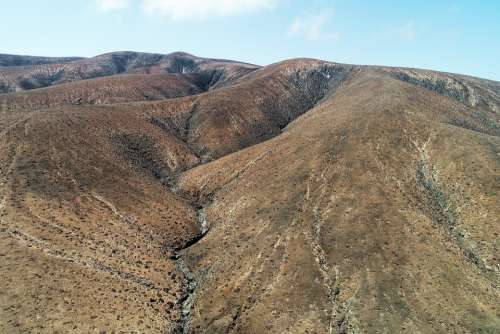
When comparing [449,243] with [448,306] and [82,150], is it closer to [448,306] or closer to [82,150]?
[448,306]

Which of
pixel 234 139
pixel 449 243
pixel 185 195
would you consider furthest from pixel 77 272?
pixel 234 139

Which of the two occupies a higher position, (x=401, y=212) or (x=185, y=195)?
(x=401, y=212)

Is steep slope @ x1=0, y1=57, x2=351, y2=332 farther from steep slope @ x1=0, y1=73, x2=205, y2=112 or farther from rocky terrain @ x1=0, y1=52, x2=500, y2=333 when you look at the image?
steep slope @ x1=0, y1=73, x2=205, y2=112

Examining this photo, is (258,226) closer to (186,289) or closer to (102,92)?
(186,289)

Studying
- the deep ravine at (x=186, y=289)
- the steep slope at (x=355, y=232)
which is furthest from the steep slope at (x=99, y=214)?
the steep slope at (x=355, y=232)

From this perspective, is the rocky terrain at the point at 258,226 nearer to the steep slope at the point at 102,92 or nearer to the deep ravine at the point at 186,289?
the deep ravine at the point at 186,289

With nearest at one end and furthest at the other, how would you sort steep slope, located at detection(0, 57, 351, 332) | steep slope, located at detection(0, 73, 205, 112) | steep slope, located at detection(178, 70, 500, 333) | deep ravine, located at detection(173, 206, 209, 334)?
steep slope, located at detection(0, 57, 351, 332), steep slope, located at detection(178, 70, 500, 333), deep ravine, located at detection(173, 206, 209, 334), steep slope, located at detection(0, 73, 205, 112)

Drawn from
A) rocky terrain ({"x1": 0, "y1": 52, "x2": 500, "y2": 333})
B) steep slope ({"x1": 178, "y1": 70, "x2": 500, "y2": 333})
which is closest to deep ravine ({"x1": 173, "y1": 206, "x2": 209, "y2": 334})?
rocky terrain ({"x1": 0, "y1": 52, "x2": 500, "y2": 333})

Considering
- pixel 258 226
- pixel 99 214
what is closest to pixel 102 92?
pixel 99 214
